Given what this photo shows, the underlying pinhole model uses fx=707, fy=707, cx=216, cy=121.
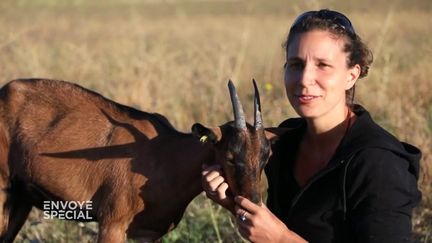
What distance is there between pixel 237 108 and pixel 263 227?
2.79 ft

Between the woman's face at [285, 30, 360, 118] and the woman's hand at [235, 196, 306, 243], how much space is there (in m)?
0.53

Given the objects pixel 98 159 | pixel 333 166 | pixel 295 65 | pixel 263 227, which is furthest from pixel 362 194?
pixel 98 159

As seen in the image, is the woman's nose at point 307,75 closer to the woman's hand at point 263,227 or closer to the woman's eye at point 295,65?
the woman's eye at point 295,65

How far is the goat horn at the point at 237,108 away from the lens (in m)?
3.84

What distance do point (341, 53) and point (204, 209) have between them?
3059mm

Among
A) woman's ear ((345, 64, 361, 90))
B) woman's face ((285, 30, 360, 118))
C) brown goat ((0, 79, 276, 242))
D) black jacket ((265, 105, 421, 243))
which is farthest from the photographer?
brown goat ((0, 79, 276, 242))

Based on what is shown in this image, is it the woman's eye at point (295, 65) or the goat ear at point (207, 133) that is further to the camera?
the goat ear at point (207, 133)

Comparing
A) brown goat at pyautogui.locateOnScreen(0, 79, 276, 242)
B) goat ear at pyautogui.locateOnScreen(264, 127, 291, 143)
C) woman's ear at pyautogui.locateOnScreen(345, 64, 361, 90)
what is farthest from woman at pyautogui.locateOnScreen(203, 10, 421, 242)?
brown goat at pyautogui.locateOnScreen(0, 79, 276, 242)

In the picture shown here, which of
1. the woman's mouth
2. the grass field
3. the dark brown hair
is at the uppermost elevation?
the dark brown hair

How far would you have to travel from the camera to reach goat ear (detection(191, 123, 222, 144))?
13.4ft

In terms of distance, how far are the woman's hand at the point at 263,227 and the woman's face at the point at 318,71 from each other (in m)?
0.53

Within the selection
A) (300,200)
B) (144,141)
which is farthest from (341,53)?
(144,141)

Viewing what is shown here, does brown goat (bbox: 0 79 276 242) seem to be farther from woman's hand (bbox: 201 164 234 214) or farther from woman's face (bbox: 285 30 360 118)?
woman's face (bbox: 285 30 360 118)

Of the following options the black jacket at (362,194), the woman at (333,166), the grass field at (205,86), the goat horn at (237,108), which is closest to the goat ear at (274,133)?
the goat horn at (237,108)
